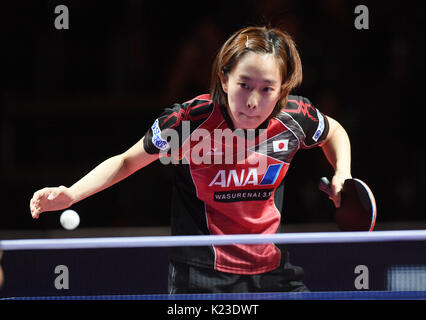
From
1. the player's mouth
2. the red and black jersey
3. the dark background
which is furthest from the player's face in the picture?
the dark background

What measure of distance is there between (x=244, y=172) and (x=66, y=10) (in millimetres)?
2942

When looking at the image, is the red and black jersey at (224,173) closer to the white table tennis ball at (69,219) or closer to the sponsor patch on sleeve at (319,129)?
the sponsor patch on sleeve at (319,129)

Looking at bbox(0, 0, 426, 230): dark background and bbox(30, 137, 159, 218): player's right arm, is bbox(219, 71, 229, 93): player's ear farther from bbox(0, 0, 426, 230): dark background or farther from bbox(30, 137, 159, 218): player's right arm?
bbox(0, 0, 426, 230): dark background

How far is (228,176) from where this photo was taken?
2.32 metres

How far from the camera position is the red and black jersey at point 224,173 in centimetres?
230

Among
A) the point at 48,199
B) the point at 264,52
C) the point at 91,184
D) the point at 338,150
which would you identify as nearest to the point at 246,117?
the point at 264,52

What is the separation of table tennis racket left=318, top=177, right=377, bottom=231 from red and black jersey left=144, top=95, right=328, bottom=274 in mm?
257

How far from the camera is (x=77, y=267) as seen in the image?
7.55 feet

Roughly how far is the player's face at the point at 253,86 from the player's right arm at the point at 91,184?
1.21ft

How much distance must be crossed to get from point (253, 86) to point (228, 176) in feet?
1.17

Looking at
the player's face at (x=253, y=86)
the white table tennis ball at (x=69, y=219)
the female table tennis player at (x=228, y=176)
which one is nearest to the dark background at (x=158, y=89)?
the female table tennis player at (x=228, y=176)

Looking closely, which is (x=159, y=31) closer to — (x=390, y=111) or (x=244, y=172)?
(x=390, y=111)

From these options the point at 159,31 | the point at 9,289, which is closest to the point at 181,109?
the point at 9,289

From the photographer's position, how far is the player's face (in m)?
2.16
